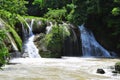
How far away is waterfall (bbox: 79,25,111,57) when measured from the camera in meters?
31.2

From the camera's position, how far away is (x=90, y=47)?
3152cm

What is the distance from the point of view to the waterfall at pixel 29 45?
26391 millimetres

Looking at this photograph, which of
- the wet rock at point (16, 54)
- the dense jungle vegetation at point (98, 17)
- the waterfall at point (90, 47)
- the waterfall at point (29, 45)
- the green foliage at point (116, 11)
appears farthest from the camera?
the dense jungle vegetation at point (98, 17)

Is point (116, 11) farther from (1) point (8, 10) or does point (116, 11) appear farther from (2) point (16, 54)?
(1) point (8, 10)

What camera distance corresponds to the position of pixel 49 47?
27109 millimetres

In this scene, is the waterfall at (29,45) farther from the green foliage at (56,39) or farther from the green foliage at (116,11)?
the green foliage at (116,11)

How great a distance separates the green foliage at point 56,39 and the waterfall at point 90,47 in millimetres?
2881

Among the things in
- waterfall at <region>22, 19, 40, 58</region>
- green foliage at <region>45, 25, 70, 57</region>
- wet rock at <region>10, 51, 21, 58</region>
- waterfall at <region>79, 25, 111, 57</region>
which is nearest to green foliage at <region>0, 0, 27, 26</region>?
wet rock at <region>10, 51, 21, 58</region>

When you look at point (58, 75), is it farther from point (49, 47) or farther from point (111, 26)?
point (111, 26)

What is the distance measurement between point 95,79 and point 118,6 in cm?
1961

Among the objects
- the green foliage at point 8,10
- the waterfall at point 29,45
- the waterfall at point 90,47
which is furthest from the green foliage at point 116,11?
the green foliage at point 8,10

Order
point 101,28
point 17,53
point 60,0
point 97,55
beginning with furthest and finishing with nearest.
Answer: point 60,0 < point 101,28 < point 97,55 < point 17,53

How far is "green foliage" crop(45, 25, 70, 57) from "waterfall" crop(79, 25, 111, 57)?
2881 millimetres

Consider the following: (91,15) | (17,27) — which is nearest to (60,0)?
(91,15)
